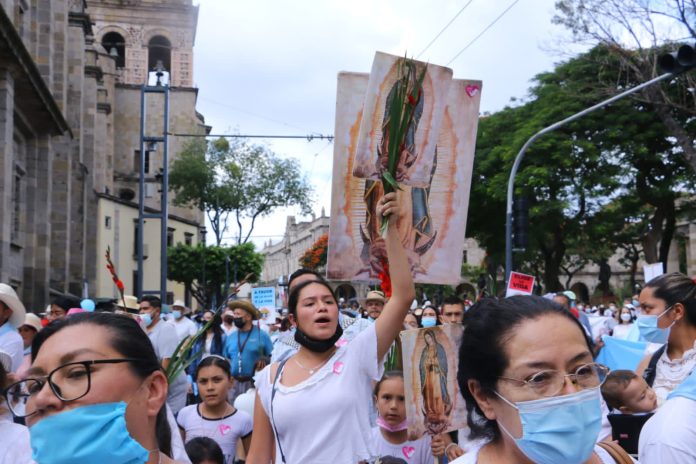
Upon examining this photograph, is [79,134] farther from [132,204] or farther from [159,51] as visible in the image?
[159,51]

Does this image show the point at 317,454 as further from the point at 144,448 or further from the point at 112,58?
the point at 112,58

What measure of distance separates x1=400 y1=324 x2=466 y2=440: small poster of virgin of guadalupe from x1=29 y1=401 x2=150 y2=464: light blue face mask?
2.65 metres

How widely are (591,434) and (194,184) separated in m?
57.1

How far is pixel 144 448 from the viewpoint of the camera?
8.52ft

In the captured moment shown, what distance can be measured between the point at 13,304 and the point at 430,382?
3.78m

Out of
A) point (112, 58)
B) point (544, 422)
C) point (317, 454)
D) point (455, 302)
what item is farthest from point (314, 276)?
point (112, 58)

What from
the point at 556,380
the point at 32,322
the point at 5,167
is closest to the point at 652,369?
the point at 556,380

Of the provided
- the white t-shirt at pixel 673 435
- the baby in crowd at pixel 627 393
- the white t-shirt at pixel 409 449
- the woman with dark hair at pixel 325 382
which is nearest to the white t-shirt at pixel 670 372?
the baby in crowd at pixel 627 393

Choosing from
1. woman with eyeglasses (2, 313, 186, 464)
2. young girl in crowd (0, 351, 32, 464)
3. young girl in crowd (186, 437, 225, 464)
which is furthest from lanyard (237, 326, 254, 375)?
woman with eyeglasses (2, 313, 186, 464)

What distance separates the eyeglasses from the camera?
2.49 m

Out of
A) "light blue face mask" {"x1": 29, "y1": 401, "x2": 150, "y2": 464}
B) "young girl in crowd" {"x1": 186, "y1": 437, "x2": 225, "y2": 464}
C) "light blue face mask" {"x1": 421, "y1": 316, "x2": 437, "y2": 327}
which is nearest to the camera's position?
"light blue face mask" {"x1": 29, "y1": 401, "x2": 150, "y2": 464}

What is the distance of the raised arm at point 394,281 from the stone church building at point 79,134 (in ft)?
55.6

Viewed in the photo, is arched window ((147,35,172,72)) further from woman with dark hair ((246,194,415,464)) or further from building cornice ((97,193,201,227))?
woman with dark hair ((246,194,415,464))

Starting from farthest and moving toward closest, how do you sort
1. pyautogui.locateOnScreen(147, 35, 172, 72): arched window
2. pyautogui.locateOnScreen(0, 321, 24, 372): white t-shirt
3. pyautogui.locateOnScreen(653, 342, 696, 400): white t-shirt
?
pyautogui.locateOnScreen(147, 35, 172, 72): arched window → pyautogui.locateOnScreen(0, 321, 24, 372): white t-shirt → pyautogui.locateOnScreen(653, 342, 696, 400): white t-shirt
